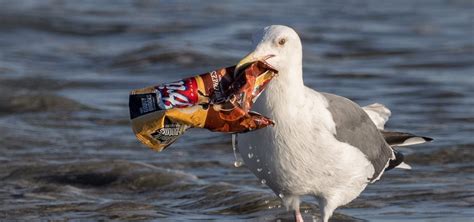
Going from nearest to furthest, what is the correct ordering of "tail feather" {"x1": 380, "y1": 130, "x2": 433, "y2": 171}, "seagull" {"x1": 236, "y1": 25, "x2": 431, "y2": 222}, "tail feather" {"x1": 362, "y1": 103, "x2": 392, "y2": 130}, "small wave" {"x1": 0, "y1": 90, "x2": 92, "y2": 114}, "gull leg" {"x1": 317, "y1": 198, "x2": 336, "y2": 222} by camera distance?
"seagull" {"x1": 236, "y1": 25, "x2": 431, "y2": 222} < "gull leg" {"x1": 317, "y1": 198, "x2": 336, "y2": 222} < "tail feather" {"x1": 380, "y1": 130, "x2": 433, "y2": 171} < "tail feather" {"x1": 362, "y1": 103, "x2": 392, "y2": 130} < "small wave" {"x1": 0, "y1": 90, "x2": 92, "y2": 114}

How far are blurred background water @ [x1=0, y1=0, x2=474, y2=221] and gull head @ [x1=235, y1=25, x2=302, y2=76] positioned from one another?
5.54ft

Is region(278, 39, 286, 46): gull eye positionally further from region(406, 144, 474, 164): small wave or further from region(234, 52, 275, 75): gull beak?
region(406, 144, 474, 164): small wave

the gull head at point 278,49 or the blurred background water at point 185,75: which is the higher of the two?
the gull head at point 278,49

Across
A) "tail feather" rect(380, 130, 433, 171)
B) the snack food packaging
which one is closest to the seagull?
the snack food packaging

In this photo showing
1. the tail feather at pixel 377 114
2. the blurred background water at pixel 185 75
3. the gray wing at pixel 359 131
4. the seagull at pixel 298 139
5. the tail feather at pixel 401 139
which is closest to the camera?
the seagull at pixel 298 139

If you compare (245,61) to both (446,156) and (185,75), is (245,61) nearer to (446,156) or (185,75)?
(446,156)

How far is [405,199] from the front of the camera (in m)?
7.71

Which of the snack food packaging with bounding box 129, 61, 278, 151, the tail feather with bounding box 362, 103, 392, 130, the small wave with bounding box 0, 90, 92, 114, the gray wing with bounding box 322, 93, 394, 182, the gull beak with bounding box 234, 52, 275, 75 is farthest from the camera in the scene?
the small wave with bounding box 0, 90, 92, 114

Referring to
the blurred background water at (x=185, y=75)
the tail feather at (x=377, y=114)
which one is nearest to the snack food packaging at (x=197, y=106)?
the tail feather at (x=377, y=114)

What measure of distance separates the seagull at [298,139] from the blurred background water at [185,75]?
36.6 inches

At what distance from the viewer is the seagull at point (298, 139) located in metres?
5.88

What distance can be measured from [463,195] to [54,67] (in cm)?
723

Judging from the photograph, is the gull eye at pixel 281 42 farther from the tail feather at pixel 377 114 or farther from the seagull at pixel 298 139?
the tail feather at pixel 377 114

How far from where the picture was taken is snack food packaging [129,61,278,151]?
5.35m
